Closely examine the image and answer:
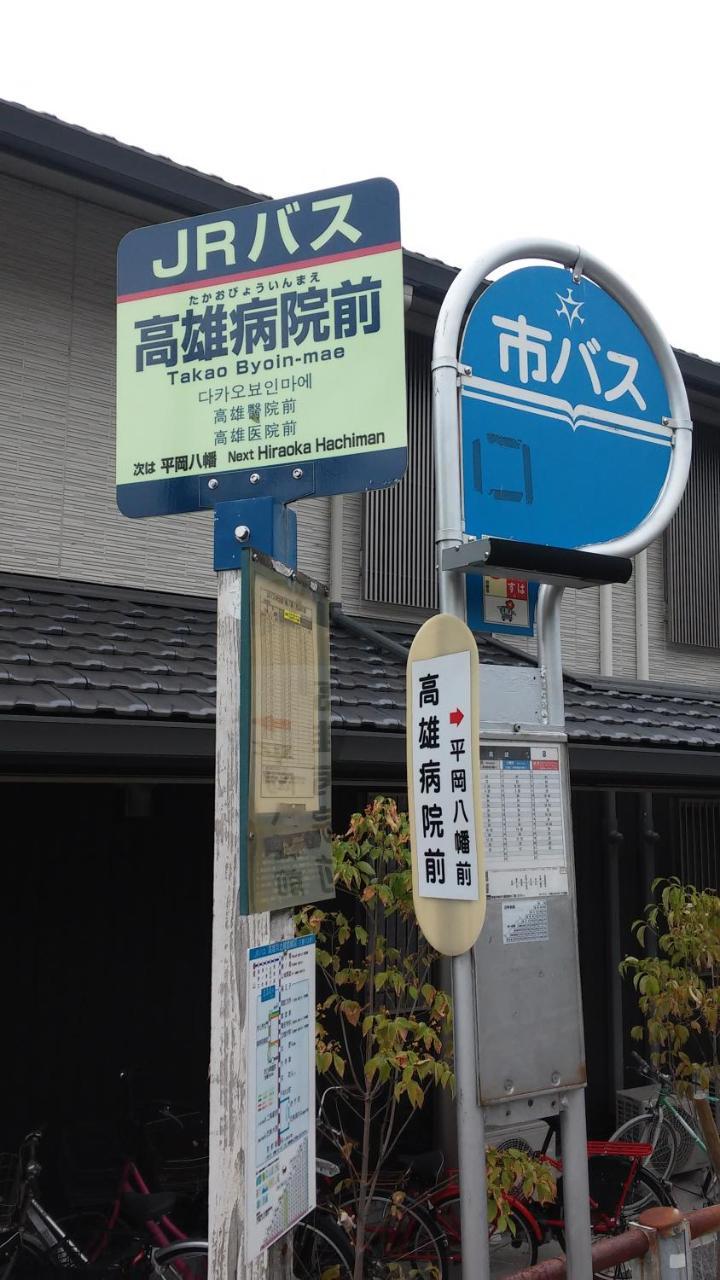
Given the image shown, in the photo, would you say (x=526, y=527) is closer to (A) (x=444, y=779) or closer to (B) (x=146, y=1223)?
(A) (x=444, y=779)

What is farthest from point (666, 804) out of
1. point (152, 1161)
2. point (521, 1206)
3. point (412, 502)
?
point (152, 1161)

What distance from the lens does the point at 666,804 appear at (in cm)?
1051

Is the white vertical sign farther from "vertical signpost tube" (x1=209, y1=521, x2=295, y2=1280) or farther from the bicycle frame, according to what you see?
the bicycle frame

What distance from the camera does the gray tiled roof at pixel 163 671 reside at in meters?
4.89

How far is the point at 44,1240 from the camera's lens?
5.38 m

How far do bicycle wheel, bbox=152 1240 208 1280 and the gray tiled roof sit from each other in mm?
2532

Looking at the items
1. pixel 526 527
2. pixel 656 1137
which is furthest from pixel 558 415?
pixel 656 1137

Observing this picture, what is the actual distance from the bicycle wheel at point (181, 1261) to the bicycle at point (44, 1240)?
0.01m

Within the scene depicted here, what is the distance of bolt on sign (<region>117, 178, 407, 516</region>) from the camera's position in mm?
3078

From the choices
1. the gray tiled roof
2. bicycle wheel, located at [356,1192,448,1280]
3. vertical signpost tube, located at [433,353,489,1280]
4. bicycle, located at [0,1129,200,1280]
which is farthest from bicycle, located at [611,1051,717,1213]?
vertical signpost tube, located at [433,353,489,1280]

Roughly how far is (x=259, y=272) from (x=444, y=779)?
65.1 inches

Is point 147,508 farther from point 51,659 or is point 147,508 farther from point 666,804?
point 666,804

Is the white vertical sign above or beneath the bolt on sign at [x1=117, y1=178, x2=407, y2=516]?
beneath

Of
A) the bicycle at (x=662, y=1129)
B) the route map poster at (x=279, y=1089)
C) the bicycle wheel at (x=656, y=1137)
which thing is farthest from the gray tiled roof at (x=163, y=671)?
the bicycle wheel at (x=656, y=1137)
